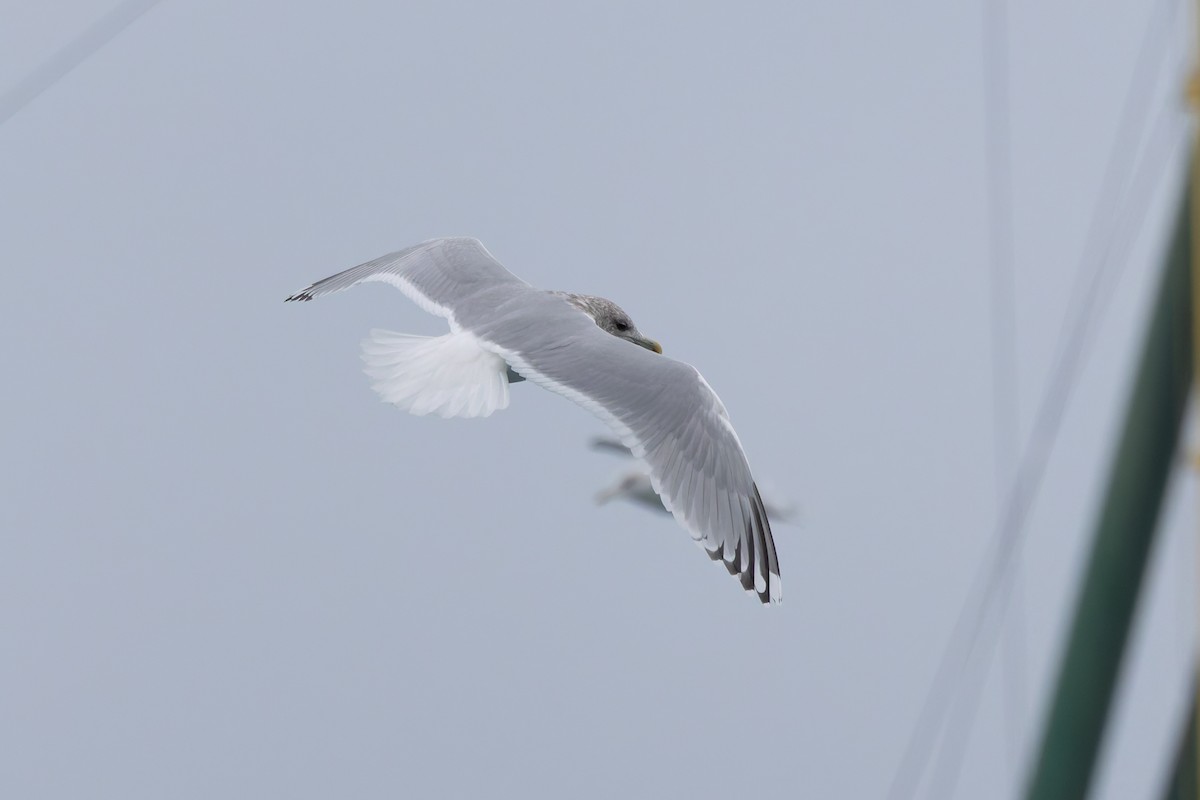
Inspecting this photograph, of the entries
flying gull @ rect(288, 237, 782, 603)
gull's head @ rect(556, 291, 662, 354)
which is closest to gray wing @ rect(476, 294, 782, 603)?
flying gull @ rect(288, 237, 782, 603)

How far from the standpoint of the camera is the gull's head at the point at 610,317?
3682mm

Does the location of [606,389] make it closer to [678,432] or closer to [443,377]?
[678,432]

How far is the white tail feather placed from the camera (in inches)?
132

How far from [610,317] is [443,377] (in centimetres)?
54

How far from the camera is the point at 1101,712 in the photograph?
264 cm

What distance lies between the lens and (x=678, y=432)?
3.22 meters

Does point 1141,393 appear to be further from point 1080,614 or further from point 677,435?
point 677,435

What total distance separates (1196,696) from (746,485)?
0.93 meters

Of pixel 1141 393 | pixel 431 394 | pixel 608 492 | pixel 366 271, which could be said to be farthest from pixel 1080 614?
pixel 608 492

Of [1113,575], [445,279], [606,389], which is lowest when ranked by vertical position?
[1113,575]

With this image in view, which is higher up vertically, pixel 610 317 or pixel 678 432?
pixel 610 317

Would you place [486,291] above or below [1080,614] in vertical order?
above

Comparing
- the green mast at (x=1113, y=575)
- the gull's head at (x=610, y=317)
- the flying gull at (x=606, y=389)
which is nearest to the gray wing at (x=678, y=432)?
the flying gull at (x=606, y=389)

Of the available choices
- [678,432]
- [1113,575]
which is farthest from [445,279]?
[1113,575]
